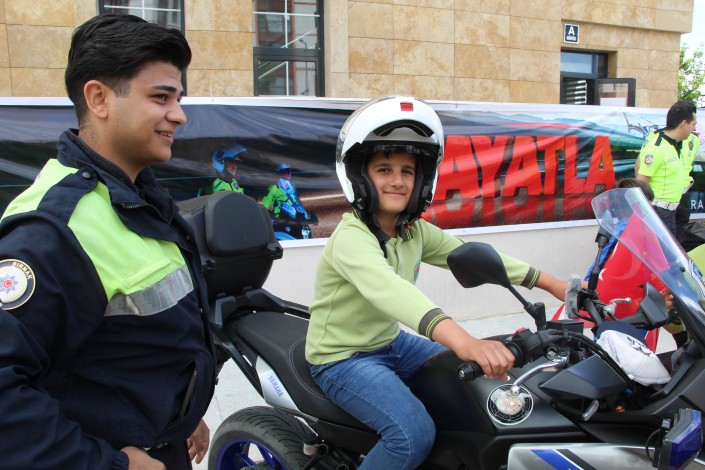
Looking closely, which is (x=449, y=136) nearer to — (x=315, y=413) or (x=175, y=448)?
(x=315, y=413)

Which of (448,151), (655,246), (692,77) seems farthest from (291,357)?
(692,77)

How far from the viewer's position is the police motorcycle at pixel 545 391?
1615 mm

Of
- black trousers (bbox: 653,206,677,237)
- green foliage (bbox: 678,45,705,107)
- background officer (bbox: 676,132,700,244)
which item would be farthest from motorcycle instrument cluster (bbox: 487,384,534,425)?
green foliage (bbox: 678,45,705,107)

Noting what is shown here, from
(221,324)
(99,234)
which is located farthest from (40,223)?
(221,324)

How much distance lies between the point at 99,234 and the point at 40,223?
0.12 metres

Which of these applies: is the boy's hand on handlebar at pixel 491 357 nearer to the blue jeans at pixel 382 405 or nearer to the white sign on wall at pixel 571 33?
the blue jeans at pixel 382 405

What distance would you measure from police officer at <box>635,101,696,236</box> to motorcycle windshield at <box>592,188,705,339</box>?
4757mm

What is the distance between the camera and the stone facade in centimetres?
671

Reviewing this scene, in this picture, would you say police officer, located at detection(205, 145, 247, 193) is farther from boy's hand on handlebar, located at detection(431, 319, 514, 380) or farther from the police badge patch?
the police badge patch

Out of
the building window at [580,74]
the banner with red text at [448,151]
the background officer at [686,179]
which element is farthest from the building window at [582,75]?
the banner with red text at [448,151]

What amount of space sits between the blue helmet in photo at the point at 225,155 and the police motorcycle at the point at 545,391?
2.56m

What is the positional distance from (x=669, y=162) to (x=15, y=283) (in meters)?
6.53

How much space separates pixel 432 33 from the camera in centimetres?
862

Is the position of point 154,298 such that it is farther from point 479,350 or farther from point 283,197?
point 283,197
